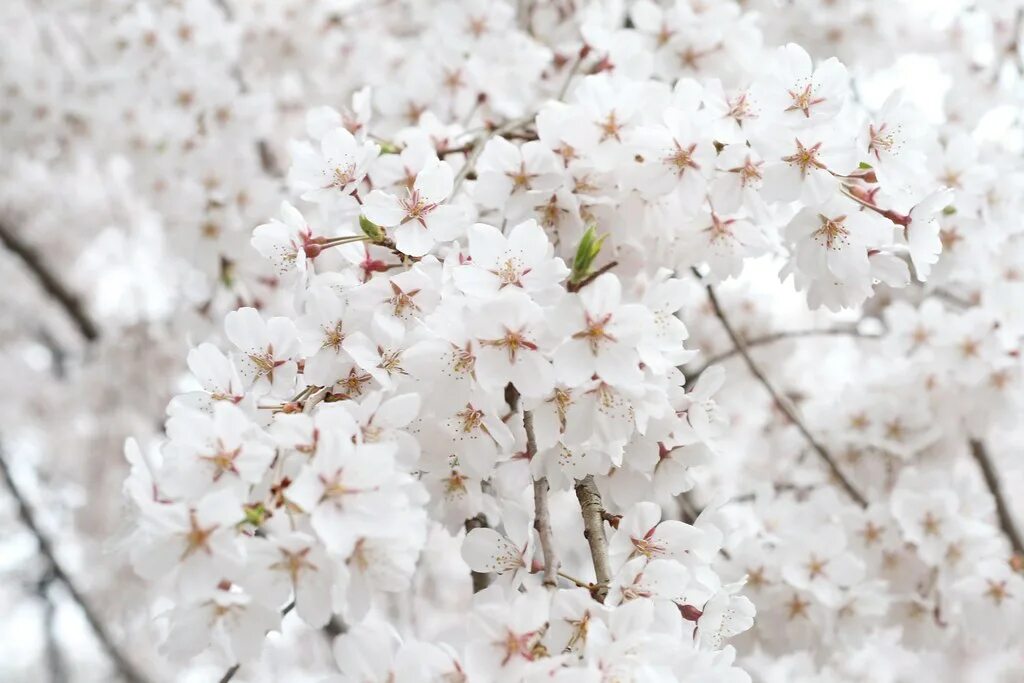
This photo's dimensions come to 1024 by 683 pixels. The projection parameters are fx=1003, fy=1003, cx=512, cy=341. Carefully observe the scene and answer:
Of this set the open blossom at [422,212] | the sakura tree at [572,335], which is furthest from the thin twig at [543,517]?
the open blossom at [422,212]

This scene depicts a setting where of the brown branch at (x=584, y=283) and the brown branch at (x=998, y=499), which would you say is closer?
the brown branch at (x=584, y=283)

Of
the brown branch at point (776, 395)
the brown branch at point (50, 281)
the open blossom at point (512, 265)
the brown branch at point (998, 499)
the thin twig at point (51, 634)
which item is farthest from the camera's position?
the thin twig at point (51, 634)

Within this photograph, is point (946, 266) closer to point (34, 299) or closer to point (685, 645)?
point (685, 645)

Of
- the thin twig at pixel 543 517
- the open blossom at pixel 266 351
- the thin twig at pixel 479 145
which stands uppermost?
the thin twig at pixel 479 145

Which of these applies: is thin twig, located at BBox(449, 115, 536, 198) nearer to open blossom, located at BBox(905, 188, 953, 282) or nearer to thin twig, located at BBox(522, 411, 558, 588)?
thin twig, located at BBox(522, 411, 558, 588)

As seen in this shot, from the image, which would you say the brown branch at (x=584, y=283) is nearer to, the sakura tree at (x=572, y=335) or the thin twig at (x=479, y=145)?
the sakura tree at (x=572, y=335)

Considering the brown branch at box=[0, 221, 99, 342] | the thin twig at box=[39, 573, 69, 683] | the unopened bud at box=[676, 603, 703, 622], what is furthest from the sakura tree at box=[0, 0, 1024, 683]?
the thin twig at box=[39, 573, 69, 683]

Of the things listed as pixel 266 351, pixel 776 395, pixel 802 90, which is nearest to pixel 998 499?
pixel 776 395

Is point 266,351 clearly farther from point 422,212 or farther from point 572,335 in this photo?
point 572,335
